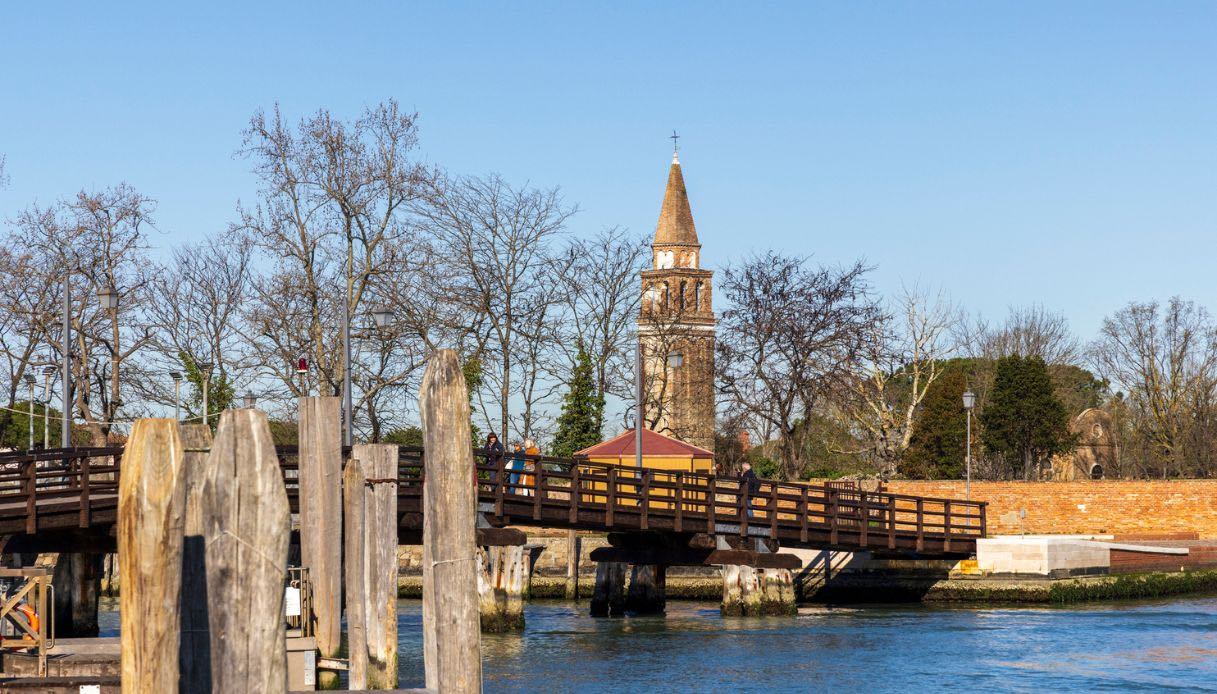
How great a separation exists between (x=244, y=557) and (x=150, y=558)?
0.48 metres

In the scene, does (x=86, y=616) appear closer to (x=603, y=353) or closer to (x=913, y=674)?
(x=913, y=674)

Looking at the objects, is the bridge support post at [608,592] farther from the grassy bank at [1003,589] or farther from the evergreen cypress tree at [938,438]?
the evergreen cypress tree at [938,438]

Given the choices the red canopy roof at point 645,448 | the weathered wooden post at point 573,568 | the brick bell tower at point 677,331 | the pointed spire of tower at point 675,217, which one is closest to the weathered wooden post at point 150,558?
the brick bell tower at point 677,331

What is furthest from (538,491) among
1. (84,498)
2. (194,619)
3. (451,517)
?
(194,619)

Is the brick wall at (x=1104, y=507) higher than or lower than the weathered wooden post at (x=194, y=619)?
lower

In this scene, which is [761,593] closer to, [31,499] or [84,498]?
[84,498]

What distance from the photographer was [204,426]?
428 inches

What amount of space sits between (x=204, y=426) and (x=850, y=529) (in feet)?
68.6

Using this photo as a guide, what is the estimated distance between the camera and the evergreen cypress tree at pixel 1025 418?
56.8 meters

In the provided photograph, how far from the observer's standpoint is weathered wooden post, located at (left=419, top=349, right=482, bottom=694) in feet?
31.8

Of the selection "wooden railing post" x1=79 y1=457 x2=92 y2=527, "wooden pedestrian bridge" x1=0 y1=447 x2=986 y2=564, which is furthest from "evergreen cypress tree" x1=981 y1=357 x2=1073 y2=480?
"wooden railing post" x1=79 y1=457 x2=92 y2=527

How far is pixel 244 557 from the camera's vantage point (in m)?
7.73

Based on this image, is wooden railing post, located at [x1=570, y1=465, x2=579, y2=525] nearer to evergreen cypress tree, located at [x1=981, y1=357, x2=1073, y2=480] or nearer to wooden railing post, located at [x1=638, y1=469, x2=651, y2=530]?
wooden railing post, located at [x1=638, y1=469, x2=651, y2=530]

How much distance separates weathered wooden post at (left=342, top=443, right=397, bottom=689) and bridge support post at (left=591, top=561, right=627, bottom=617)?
1331 centimetres
